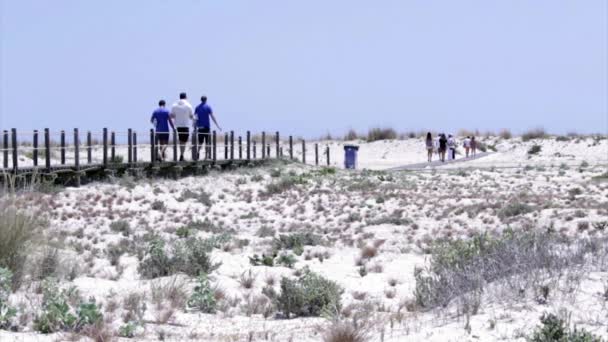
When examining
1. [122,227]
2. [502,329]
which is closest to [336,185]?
[122,227]

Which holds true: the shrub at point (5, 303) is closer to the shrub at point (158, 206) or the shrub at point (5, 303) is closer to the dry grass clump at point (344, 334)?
the dry grass clump at point (344, 334)

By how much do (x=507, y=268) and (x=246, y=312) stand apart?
2.39 metres

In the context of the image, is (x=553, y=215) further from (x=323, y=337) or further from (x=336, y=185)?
(x=323, y=337)

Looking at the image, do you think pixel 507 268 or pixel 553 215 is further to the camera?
pixel 553 215

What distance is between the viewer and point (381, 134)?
196ft

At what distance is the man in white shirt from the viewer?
26109 millimetres

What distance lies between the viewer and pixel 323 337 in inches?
286

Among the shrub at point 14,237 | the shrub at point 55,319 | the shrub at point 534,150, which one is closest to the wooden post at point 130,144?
the shrub at point 14,237

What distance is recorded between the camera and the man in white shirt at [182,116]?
1028 inches

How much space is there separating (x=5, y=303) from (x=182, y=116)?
719 inches

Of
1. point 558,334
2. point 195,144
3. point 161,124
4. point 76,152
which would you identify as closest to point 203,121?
point 195,144

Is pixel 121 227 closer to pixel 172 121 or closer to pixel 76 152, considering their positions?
pixel 76 152

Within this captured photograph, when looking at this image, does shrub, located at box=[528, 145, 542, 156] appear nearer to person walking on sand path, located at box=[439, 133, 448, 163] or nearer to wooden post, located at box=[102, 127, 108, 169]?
person walking on sand path, located at box=[439, 133, 448, 163]

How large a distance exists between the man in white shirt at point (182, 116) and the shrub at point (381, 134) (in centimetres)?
3297
